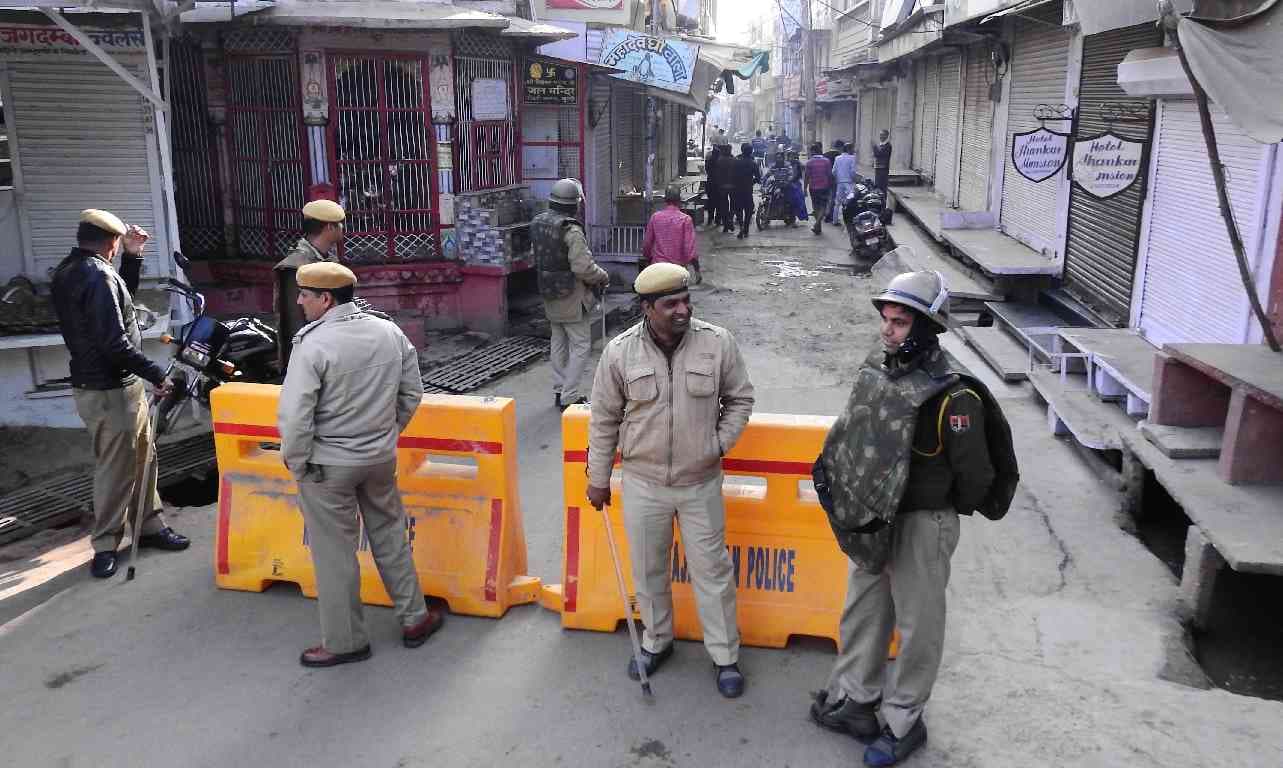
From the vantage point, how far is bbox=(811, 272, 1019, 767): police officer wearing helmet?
11.0 ft

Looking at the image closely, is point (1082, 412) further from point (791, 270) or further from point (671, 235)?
point (791, 270)

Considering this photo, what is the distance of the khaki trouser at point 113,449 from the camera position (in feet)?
17.7

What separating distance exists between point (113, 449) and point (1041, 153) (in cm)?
909

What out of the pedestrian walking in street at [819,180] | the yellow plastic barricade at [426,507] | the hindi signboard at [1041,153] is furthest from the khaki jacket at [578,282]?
the pedestrian walking in street at [819,180]

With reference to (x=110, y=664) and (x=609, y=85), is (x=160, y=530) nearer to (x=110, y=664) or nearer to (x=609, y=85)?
(x=110, y=664)

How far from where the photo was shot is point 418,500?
495 centimetres

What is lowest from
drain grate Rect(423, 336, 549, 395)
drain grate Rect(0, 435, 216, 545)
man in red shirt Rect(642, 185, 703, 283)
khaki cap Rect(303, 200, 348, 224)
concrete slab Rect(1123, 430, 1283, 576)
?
drain grate Rect(0, 435, 216, 545)

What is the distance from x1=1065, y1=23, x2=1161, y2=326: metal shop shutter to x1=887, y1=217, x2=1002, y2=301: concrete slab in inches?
41.8

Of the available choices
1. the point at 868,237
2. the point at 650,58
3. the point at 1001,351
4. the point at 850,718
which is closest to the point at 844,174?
the point at 868,237

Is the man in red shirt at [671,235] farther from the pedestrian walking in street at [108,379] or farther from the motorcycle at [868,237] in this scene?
the pedestrian walking in street at [108,379]

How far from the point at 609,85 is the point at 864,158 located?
17.1 m

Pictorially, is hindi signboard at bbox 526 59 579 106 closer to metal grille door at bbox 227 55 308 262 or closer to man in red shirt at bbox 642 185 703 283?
man in red shirt at bbox 642 185 703 283

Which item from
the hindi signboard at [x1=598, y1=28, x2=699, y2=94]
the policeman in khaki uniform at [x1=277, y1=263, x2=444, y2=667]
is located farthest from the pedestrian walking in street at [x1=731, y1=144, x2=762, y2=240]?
the policeman in khaki uniform at [x1=277, y1=263, x2=444, y2=667]

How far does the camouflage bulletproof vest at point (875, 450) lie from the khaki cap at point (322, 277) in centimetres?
216
